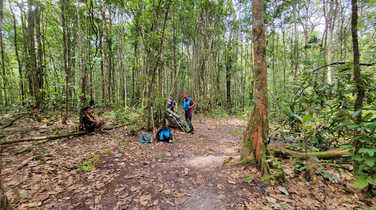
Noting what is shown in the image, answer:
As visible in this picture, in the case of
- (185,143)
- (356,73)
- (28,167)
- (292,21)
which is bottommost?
(185,143)

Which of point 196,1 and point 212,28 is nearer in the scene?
point 196,1

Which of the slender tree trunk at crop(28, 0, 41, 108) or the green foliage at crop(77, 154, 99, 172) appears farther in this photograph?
the slender tree trunk at crop(28, 0, 41, 108)

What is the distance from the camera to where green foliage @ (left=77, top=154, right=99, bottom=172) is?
351cm

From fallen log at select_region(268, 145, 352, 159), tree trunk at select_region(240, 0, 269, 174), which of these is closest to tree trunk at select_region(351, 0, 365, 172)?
fallen log at select_region(268, 145, 352, 159)

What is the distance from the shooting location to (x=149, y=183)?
3.12m

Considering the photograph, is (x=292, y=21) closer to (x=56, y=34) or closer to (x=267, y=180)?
(x=267, y=180)

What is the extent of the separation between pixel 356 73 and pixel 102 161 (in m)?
5.31

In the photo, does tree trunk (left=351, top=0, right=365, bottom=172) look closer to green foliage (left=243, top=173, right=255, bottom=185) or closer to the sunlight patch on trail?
green foliage (left=243, top=173, right=255, bottom=185)

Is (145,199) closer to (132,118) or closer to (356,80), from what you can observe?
(356,80)

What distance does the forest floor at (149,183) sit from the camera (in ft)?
8.02

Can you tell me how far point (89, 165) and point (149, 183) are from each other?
1691mm

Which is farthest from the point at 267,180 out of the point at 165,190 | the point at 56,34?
the point at 56,34

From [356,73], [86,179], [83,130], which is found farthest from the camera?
[83,130]

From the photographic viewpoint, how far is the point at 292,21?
43.6 feet
